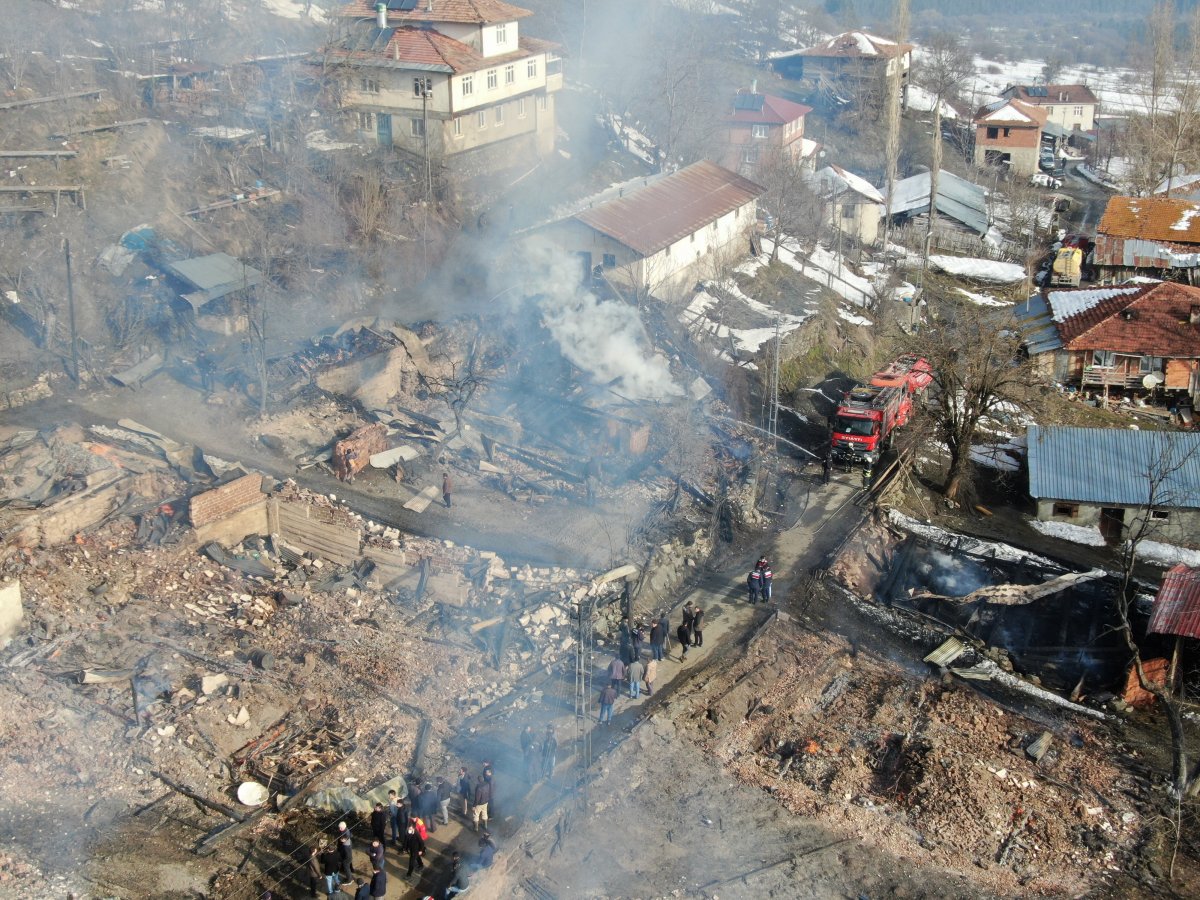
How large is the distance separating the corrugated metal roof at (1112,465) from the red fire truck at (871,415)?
9.58 feet

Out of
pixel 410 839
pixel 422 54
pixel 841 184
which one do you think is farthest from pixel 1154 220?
pixel 410 839

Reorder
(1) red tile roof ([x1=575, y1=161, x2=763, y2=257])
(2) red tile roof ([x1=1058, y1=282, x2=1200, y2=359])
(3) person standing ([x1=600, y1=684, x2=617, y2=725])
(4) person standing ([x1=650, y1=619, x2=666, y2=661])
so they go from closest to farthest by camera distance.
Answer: (3) person standing ([x1=600, y1=684, x2=617, y2=725]), (4) person standing ([x1=650, y1=619, x2=666, y2=661]), (1) red tile roof ([x1=575, y1=161, x2=763, y2=257]), (2) red tile roof ([x1=1058, y1=282, x2=1200, y2=359])

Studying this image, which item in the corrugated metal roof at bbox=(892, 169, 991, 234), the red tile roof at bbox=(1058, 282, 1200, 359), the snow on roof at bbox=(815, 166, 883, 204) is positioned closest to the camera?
the red tile roof at bbox=(1058, 282, 1200, 359)

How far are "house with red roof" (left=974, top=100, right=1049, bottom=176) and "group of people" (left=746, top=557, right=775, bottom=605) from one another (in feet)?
141

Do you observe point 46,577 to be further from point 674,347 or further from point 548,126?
point 548,126

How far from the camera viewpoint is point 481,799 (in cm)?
1344

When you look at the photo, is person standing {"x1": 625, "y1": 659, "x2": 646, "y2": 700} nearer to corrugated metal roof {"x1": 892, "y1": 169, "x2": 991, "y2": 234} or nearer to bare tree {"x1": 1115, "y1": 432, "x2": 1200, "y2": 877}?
bare tree {"x1": 1115, "y1": 432, "x2": 1200, "y2": 877}

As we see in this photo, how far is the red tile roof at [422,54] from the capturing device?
34031 millimetres

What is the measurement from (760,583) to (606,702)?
4200mm

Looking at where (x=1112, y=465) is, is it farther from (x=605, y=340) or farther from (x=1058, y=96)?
(x=1058, y=96)

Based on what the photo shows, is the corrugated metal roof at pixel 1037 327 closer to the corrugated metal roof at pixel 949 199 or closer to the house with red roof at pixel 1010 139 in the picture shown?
the corrugated metal roof at pixel 949 199

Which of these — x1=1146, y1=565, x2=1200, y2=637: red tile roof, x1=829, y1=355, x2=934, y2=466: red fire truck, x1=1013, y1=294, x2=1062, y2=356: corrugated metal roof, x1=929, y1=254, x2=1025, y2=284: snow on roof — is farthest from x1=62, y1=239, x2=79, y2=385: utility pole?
x1=929, y1=254, x2=1025, y2=284: snow on roof

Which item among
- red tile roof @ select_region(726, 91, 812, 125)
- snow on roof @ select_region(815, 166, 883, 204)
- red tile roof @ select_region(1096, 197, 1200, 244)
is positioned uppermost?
red tile roof @ select_region(726, 91, 812, 125)

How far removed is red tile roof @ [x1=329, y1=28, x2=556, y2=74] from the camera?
3403 centimetres
